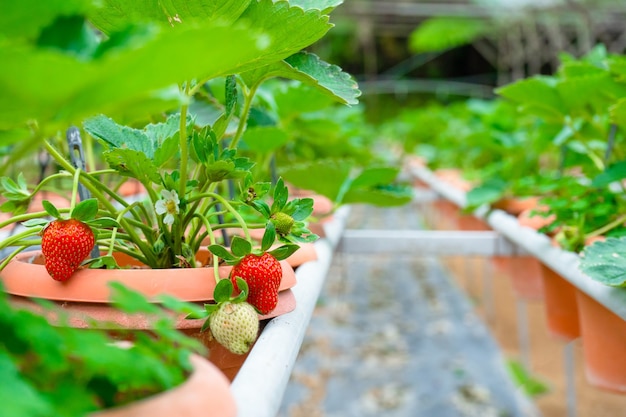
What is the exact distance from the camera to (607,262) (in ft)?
1.92

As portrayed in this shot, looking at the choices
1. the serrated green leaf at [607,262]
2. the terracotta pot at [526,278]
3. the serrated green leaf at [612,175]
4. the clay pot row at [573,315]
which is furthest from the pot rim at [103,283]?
the terracotta pot at [526,278]

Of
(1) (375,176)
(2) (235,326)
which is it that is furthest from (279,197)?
(1) (375,176)

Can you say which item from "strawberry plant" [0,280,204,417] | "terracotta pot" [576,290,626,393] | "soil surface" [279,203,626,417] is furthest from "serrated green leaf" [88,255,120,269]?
"soil surface" [279,203,626,417]

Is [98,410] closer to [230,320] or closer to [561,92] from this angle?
[230,320]

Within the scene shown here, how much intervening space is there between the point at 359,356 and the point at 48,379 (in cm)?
192

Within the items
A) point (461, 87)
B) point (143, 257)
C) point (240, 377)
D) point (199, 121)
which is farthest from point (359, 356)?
point (461, 87)

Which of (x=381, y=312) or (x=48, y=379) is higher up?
→ (x=48, y=379)

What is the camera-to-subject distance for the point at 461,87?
30.9 ft

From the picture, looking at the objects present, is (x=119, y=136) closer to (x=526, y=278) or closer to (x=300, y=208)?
(x=300, y=208)

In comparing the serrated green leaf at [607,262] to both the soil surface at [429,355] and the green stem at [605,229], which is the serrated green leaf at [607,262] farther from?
the soil surface at [429,355]

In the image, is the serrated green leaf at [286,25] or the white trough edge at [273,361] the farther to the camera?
the serrated green leaf at [286,25]

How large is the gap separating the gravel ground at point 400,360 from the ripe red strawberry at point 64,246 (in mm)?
1056

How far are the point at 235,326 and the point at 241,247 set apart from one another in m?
0.07

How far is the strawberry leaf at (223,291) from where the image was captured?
16.7 inches
